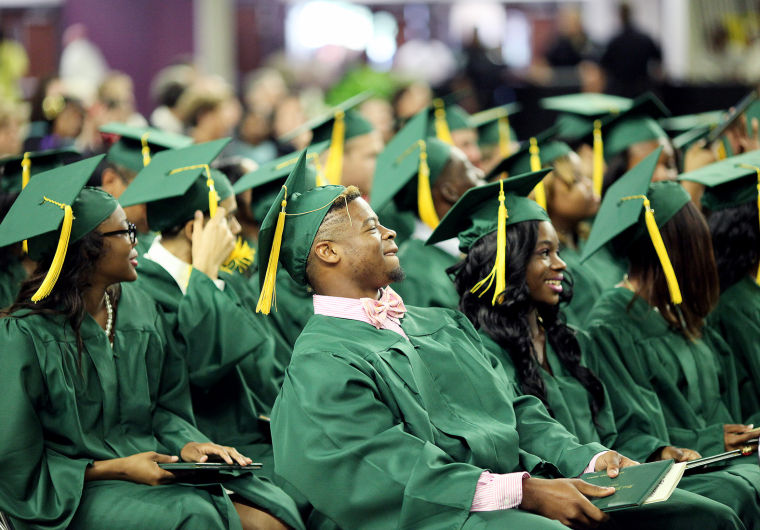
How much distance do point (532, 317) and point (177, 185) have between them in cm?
135

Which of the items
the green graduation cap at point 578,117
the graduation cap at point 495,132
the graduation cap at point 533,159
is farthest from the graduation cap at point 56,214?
the graduation cap at point 495,132

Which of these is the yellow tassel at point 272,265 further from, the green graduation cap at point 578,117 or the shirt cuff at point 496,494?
the green graduation cap at point 578,117

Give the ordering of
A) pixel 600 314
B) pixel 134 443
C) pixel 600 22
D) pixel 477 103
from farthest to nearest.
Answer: pixel 600 22 < pixel 477 103 < pixel 600 314 < pixel 134 443

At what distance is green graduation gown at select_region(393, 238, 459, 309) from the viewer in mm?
4223

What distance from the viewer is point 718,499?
10.8 ft

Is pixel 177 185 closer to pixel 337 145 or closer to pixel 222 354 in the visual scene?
pixel 222 354

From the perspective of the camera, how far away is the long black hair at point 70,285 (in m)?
3.13

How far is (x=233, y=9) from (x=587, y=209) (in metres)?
12.1

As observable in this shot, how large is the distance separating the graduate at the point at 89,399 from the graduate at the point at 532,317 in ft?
2.92

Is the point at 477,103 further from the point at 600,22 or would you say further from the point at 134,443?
the point at 134,443

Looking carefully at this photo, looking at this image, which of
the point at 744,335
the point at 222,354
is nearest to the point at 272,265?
the point at 222,354

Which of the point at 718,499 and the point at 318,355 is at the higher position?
the point at 318,355

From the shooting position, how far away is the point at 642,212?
376cm

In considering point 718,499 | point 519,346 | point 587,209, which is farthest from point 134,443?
point 587,209
